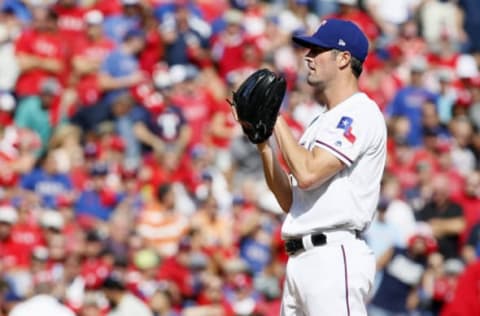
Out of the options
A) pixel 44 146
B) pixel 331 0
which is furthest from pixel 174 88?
pixel 331 0

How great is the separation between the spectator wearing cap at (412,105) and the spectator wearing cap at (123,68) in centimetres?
268

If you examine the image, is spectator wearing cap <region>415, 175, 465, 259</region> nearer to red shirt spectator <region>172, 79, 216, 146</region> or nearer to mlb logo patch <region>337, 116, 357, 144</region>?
red shirt spectator <region>172, 79, 216, 146</region>

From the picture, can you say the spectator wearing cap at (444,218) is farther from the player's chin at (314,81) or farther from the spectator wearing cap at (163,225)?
the player's chin at (314,81)

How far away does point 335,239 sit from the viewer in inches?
237

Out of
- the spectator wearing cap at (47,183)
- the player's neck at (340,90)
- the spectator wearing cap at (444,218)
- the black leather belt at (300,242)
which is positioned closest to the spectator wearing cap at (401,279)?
the spectator wearing cap at (444,218)

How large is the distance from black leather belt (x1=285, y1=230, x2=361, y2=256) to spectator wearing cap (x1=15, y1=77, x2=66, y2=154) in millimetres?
7402

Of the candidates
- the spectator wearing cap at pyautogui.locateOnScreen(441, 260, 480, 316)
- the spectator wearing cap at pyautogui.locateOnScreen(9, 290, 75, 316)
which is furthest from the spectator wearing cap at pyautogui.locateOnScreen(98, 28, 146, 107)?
the spectator wearing cap at pyautogui.locateOnScreen(441, 260, 480, 316)

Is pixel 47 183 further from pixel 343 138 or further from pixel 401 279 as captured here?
pixel 343 138

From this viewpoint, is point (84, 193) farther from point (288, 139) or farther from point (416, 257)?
point (288, 139)

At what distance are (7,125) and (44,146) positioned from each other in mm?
412

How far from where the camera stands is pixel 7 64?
548 inches

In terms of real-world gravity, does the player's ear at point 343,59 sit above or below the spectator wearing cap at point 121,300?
above

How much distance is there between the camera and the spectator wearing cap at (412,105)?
14281mm

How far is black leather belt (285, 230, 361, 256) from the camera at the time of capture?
19.7 ft
